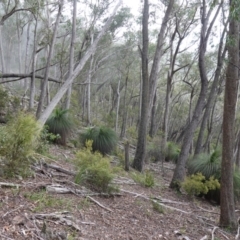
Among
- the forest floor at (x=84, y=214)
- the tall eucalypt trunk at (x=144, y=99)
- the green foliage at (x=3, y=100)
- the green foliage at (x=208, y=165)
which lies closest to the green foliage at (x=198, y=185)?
the forest floor at (x=84, y=214)

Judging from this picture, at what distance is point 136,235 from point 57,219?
50.3 inches

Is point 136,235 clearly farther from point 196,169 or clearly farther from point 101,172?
point 196,169

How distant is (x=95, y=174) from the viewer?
220 inches

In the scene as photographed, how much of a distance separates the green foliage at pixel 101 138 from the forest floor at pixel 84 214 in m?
3.82

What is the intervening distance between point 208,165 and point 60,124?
4.93 metres

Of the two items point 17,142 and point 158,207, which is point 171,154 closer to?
point 158,207

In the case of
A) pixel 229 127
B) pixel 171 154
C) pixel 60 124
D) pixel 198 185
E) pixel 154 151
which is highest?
pixel 229 127

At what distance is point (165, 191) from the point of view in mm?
8078

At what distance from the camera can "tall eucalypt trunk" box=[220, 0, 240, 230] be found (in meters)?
5.54

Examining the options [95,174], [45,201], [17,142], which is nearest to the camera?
[45,201]

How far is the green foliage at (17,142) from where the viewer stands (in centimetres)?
450

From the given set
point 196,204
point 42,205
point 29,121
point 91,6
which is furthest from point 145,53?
point 91,6

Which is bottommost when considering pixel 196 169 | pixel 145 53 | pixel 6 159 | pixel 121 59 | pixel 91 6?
pixel 196 169

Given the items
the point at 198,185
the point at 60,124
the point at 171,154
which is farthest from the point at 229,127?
the point at 171,154
